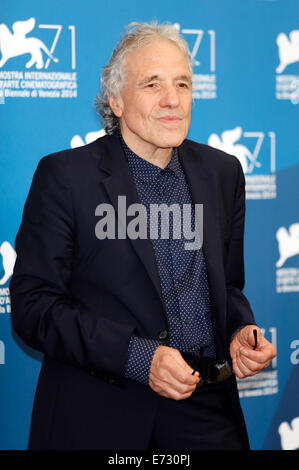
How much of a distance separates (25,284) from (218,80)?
1738 mm

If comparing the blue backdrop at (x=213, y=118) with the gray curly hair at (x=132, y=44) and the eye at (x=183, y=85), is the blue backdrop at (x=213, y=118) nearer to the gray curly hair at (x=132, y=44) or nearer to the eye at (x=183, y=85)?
the gray curly hair at (x=132, y=44)

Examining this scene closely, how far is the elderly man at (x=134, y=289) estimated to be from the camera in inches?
66.3

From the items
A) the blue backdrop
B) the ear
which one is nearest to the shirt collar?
the ear

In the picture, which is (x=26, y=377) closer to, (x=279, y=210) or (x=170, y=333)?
(x=170, y=333)

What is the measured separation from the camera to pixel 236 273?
2.09m

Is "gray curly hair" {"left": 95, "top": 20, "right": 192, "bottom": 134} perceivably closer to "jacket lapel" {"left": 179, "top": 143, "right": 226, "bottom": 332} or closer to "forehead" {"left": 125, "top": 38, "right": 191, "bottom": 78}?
"forehead" {"left": 125, "top": 38, "right": 191, "bottom": 78}

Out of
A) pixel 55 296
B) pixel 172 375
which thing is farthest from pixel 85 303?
pixel 172 375

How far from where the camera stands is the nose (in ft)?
6.17

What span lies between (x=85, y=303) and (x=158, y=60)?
2.88 feet

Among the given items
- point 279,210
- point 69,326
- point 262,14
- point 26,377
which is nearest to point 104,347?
point 69,326

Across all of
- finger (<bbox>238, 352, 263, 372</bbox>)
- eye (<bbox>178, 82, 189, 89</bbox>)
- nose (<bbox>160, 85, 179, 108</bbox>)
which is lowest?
finger (<bbox>238, 352, 263, 372</bbox>)

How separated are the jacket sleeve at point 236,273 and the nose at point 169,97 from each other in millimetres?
435

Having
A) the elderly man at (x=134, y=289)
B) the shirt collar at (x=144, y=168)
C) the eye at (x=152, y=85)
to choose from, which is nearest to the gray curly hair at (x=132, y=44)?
the elderly man at (x=134, y=289)

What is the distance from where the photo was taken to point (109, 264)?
1757mm
